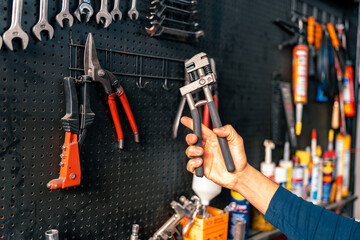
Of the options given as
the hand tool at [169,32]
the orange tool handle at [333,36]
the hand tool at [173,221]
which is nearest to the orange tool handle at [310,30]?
the orange tool handle at [333,36]

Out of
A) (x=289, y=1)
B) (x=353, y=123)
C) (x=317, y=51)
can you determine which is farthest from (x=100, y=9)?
(x=353, y=123)

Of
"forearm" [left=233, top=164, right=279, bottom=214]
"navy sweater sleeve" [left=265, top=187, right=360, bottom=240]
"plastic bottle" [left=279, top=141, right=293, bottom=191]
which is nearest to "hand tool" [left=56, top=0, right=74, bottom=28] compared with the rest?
"forearm" [left=233, top=164, right=279, bottom=214]

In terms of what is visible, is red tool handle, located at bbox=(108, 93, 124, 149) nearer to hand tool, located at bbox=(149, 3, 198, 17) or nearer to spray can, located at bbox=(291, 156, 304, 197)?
hand tool, located at bbox=(149, 3, 198, 17)

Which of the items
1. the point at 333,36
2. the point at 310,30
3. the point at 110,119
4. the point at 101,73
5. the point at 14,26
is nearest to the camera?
the point at 14,26

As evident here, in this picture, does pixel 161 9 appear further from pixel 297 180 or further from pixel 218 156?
pixel 297 180

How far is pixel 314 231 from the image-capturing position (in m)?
0.93

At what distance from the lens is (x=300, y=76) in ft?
5.92

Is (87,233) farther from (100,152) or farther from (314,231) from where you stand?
(314,231)

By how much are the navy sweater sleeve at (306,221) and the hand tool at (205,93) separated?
19 centimetres

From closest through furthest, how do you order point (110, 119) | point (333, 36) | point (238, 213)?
point (110, 119), point (238, 213), point (333, 36)

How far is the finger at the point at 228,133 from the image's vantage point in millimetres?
933

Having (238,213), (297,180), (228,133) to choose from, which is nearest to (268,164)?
(297,180)

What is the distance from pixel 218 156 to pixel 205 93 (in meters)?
0.22

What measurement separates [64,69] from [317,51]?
57.2 inches
